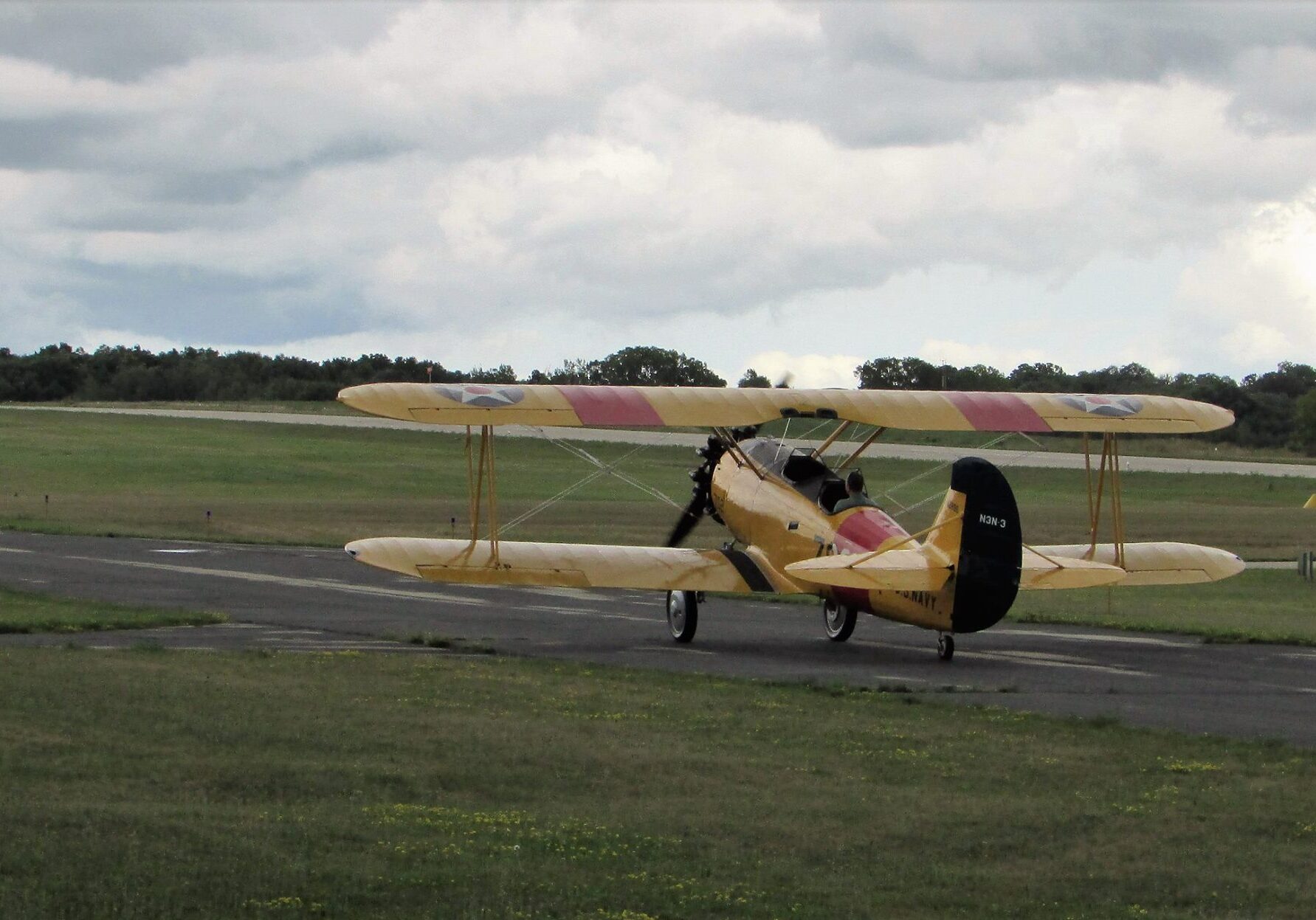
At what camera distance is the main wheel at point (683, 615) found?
66.7 ft

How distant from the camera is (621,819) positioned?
30.5ft

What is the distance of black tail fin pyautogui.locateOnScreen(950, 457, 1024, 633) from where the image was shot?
1741cm

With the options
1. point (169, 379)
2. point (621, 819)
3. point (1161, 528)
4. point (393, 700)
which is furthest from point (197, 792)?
point (169, 379)

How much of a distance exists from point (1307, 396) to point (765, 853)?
83728mm

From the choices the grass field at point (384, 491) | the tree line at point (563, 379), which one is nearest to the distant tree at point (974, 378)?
the tree line at point (563, 379)

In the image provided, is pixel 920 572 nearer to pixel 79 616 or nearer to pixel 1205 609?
pixel 1205 609

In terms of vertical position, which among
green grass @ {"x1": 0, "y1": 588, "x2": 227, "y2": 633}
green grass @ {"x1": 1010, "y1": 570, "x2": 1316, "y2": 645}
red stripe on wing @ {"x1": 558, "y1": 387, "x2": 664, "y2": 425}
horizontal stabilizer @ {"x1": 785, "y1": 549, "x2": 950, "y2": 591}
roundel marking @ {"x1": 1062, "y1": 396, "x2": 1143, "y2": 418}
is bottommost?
green grass @ {"x1": 0, "y1": 588, "x2": 227, "y2": 633}

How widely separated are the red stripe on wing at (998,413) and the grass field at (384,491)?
762 cm

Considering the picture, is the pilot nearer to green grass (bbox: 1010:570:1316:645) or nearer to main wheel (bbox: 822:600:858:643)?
main wheel (bbox: 822:600:858:643)

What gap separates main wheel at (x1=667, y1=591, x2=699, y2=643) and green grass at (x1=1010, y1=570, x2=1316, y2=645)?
5316mm

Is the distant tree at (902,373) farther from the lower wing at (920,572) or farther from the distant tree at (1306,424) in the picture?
the lower wing at (920,572)

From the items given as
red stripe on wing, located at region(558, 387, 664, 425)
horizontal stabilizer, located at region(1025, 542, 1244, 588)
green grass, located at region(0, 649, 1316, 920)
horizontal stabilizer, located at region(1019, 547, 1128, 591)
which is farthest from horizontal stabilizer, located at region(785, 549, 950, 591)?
horizontal stabilizer, located at region(1025, 542, 1244, 588)

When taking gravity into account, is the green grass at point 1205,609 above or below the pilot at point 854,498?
below

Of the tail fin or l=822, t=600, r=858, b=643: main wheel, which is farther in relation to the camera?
l=822, t=600, r=858, b=643: main wheel
